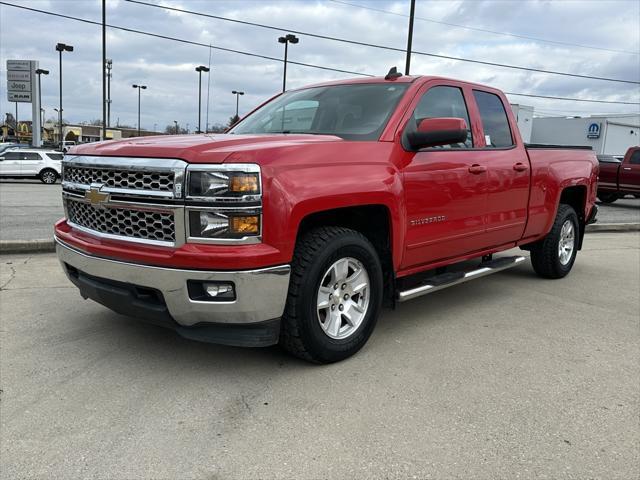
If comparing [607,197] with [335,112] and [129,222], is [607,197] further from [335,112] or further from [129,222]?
[129,222]

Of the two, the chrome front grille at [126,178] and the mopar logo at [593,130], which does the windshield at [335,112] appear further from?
the mopar logo at [593,130]

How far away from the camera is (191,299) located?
306cm

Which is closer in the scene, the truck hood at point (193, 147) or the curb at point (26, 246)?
the truck hood at point (193, 147)

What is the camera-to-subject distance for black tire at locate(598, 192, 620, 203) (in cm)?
1820

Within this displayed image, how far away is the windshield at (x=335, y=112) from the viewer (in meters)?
4.06

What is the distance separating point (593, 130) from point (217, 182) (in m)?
55.5

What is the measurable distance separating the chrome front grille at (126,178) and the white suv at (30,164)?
21327 millimetres

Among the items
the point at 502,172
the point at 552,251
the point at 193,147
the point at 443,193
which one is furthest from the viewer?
the point at 552,251

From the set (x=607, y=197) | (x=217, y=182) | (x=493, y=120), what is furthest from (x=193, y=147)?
(x=607, y=197)

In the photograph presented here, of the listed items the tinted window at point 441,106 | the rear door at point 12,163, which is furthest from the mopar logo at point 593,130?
the tinted window at point 441,106

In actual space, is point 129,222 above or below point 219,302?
above

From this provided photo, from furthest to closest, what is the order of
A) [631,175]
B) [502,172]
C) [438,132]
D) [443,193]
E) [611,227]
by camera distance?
1. [631,175]
2. [611,227]
3. [502,172]
4. [443,193]
5. [438,132]

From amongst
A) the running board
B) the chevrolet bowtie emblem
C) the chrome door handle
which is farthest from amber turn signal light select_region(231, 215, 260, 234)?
the chrome door handle

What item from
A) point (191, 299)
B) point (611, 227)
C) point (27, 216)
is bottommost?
point (27, 216)
